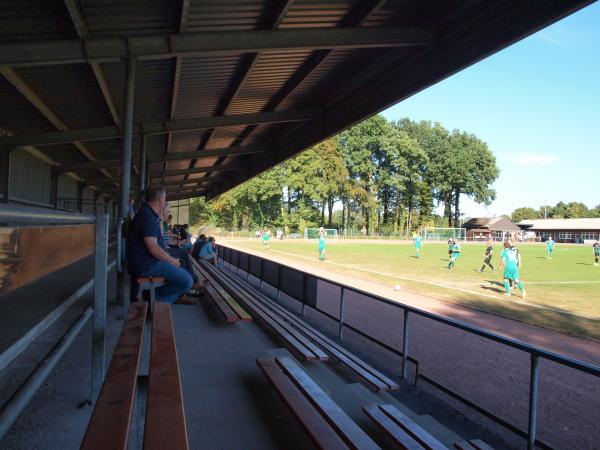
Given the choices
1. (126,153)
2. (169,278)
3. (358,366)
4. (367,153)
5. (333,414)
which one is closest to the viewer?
(333,414)

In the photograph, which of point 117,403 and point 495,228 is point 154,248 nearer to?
point 117,403

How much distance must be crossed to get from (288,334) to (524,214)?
167m

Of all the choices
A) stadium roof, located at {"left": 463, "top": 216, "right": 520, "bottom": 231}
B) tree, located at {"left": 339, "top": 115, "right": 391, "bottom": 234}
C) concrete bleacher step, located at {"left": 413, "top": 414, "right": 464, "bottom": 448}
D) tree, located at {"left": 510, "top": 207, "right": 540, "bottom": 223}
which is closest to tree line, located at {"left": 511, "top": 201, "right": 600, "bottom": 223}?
tree, located at {"left": 510, "top": 207, "right": 540, "bottom": 223}

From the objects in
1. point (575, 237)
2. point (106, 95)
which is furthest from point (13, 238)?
point (575, 237)

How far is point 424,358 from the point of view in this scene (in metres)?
7.45

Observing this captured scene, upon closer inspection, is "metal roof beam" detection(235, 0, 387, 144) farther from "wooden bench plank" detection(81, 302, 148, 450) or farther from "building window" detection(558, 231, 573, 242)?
"building window" detection(558, 231, 573, 242)

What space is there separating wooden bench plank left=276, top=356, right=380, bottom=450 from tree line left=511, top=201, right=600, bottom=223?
488 ft

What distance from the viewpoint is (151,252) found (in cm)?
398

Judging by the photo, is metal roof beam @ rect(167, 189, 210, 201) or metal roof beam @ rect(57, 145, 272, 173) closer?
metal roof beam @ rect(57, 145, 272, 173)

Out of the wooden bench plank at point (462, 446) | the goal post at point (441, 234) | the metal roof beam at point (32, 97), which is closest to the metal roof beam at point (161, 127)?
the metal roof beam at point (32, 97)

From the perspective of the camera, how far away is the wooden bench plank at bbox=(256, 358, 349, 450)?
2.71 meters

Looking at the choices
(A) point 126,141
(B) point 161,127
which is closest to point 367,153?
(B) point 161,127

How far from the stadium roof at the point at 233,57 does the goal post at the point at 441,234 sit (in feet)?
226

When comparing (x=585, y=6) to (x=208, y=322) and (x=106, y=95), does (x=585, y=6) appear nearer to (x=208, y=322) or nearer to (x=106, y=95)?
(x=208, y=322)
